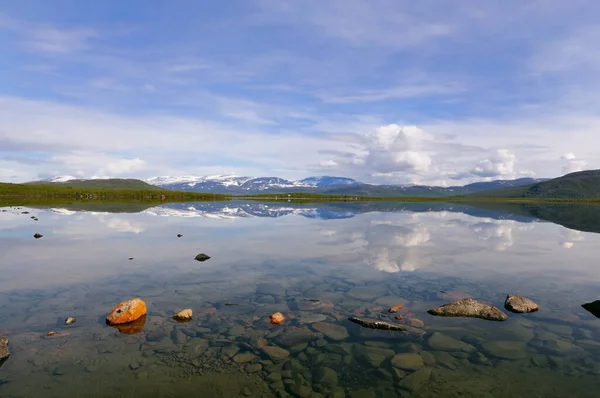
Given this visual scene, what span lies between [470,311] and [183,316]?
14226mm

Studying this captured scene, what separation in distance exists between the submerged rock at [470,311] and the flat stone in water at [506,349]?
2.74 metres

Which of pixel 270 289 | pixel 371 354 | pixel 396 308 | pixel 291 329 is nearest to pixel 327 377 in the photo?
pixel 371 354

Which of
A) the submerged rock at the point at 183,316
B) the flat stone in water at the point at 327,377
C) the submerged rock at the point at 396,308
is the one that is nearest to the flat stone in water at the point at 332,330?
the flat stone in water at the point at 327,377

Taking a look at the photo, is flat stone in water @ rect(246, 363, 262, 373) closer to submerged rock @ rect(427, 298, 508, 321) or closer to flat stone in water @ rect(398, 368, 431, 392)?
flat stone in water @ rect(398, 368, 431, 392)

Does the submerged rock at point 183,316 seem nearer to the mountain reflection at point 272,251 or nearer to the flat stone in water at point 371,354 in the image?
the flat stone in water at point 371,354

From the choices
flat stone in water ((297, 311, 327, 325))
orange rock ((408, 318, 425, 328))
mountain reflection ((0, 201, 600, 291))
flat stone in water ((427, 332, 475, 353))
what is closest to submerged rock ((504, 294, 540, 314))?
orange rock ((408, 318, 425, 328))

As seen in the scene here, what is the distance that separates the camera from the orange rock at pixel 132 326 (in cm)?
1529

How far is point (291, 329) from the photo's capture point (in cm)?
1576

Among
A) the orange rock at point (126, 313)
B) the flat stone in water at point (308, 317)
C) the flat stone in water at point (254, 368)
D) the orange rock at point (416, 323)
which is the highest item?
the orange rock at point (126, 313)

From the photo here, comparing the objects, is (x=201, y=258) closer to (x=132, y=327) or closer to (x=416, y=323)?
(x=132, y=327)

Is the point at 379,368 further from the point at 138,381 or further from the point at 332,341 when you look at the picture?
the point at 138,381

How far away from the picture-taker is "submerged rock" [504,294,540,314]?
60.4 feet

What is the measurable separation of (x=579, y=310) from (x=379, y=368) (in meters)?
13.7

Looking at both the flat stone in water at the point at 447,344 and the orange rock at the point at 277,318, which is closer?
the flat stone in water at the point at 447,344
